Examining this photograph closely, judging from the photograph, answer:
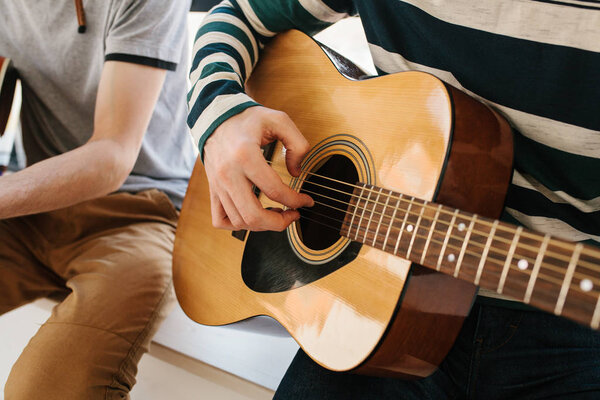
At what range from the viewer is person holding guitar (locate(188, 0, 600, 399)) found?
582 millimetres

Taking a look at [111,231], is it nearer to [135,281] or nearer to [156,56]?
[135,281]

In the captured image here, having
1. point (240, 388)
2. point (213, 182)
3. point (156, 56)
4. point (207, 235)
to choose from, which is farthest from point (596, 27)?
point (240, 388)

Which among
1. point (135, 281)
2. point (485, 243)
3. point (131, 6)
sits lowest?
point (135, 281)

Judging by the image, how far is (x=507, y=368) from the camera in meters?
0.67

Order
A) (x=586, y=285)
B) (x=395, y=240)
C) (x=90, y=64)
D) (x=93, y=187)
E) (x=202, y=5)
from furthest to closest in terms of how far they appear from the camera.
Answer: (x=202, y=5)
(x=90, y=64)
(x=93, y=187)
(x=395, y=240)
(x=586, y=285)

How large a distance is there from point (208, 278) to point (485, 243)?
630 mm

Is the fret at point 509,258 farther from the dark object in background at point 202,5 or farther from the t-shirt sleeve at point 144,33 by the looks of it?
the dark object in background at point 202,5

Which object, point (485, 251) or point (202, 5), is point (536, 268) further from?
point (202, 5)

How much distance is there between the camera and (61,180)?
0.99m

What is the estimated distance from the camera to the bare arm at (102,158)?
0.99m

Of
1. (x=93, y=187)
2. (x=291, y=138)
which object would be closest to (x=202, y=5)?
(x=93, y=187)

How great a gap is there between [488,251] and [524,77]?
32cm

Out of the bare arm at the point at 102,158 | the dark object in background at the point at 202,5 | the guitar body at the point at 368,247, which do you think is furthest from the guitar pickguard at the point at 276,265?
the dark object in background at the point at 202,5

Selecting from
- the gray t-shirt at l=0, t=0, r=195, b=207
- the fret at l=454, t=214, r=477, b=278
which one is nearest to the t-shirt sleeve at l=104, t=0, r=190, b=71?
the gray t-shirt at l=0, t=0, r=195, b=207
